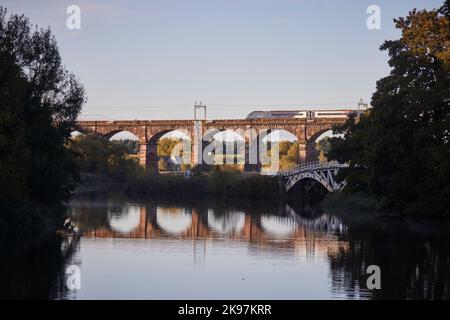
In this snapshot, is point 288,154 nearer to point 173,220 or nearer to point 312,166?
point 312,166

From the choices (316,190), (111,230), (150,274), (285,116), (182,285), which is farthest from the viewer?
(285,116)

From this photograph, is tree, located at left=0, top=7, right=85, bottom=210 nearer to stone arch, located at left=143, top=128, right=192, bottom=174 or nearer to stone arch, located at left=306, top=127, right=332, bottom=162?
stone arch, located at left=306, top=127, right=332, bottom=162

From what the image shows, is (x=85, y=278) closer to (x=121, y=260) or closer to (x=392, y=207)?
(x=121, y=260)

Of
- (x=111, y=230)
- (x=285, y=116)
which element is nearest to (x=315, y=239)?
(x=111, y=230)

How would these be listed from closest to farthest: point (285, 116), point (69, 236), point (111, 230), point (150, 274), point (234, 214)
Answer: point (150, 274) < point (69, 236) < point (111, 230) < point (234, 214) < point (285, 116)

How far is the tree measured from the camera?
38.7 meters

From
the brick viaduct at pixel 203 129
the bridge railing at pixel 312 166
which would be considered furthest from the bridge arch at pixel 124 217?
the brick viaduct at pixel 203 129

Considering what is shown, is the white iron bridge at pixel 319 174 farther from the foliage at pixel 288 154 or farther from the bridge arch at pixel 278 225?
the foliage at pixel 288 154

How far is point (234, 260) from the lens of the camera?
33688 millimetres

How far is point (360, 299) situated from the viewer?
24.6 meters

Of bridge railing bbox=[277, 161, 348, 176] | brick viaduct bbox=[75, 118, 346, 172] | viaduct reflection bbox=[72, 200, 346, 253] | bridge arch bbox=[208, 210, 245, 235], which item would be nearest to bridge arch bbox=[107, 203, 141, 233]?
viaduct reflection bbox=[72, 200, 346, 253]

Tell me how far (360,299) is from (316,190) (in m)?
61.4

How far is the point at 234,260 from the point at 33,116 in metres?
16.6

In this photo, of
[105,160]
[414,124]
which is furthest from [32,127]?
[105,160]
